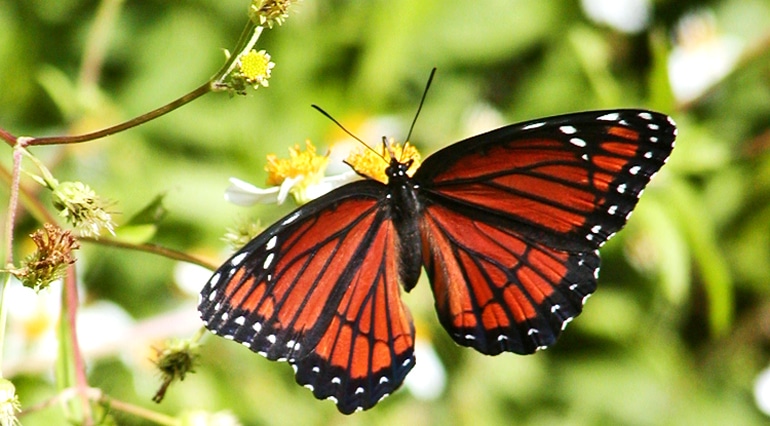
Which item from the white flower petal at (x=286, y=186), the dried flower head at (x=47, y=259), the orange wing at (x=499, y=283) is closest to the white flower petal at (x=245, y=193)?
the white flower petal at (x=286, y=186)

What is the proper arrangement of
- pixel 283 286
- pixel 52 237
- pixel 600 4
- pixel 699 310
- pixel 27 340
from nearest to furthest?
1. pixel 52 237
2. pixel 283 286
3. pixel 27 340
4. pixel 600 4
5. pixel 699 310

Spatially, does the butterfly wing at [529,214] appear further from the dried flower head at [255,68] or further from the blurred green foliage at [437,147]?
the blurred green foliage at [437,147]

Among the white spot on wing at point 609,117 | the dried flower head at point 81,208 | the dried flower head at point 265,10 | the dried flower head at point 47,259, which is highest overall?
the dried flower head at point 265,10

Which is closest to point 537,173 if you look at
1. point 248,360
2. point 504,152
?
point 504,152

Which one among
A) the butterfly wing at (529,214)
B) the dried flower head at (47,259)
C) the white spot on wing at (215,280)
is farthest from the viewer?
the butterfly wing at (529,214)

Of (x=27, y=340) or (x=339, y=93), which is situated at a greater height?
(x=339, y=93)

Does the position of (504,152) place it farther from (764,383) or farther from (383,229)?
(764,383)

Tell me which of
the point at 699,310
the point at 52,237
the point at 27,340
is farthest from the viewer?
the point at 699,310
